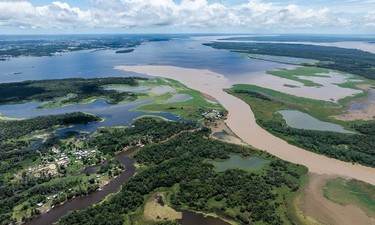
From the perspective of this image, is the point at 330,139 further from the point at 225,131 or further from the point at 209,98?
the point at 209,98

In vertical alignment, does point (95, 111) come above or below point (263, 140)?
below

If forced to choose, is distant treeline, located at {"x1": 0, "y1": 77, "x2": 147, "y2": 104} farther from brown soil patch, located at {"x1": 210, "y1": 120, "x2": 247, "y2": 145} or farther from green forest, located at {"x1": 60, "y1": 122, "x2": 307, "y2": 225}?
green forest, located at {"x1": 60, "y1": 122, "x2": 307, "y2": 225}

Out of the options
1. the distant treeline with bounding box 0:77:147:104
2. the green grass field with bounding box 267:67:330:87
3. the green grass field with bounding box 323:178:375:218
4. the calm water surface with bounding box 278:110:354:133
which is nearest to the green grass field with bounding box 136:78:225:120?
the distant treeline with bounding box 0:77:147:104

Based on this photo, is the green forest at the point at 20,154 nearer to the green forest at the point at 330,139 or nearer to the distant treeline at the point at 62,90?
the distant treeline at the point at 62,90

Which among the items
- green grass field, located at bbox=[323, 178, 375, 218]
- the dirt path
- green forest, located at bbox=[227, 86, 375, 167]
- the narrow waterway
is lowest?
the narrow waterway

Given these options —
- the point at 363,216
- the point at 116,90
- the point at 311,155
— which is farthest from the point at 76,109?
the point at 363,216

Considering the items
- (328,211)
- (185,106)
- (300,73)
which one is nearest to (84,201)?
(328,211)

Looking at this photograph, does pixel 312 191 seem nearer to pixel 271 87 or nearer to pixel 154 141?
pixel 154 141
